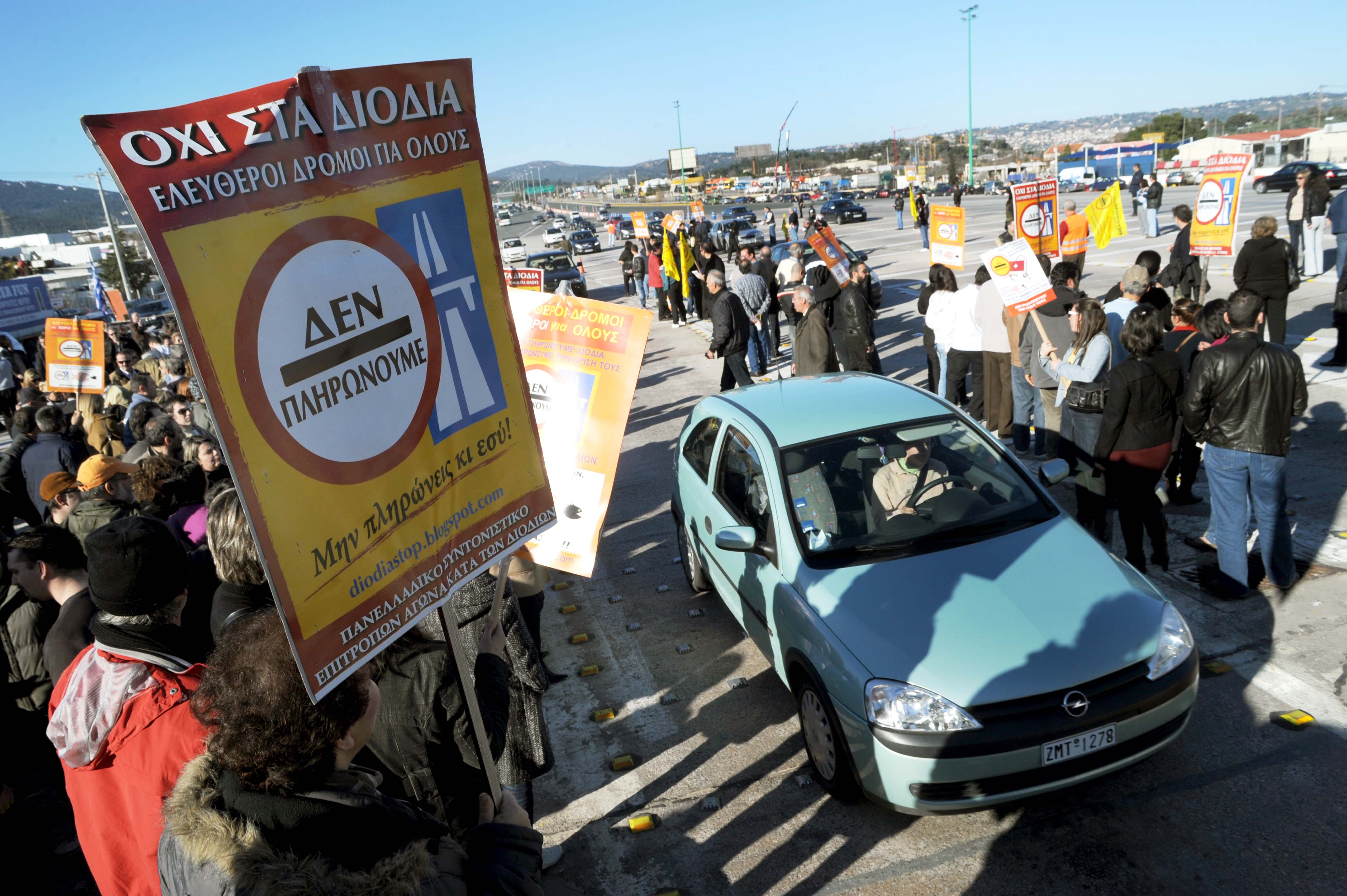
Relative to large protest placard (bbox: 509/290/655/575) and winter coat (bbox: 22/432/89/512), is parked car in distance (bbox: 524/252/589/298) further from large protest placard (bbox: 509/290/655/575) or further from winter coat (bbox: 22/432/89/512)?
large protest placard (bbox: 509/290/655/575)

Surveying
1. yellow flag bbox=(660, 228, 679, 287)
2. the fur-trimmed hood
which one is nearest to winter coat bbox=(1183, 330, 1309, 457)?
the fur-trimmed hood

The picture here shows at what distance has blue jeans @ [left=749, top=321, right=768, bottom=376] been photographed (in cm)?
1379

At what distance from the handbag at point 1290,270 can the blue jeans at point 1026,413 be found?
392 cm

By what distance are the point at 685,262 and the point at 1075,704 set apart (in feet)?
54.1

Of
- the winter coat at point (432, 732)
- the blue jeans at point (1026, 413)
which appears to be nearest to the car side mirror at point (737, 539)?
the winter coat at point (432, 732)

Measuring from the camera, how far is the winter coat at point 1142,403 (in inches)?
210

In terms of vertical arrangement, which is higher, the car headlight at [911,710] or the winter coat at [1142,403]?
the winter coat at [1142,403]

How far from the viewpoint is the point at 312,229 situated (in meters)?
1.89

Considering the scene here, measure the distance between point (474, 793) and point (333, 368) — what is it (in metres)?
1.45

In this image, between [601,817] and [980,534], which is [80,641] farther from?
[980,534]

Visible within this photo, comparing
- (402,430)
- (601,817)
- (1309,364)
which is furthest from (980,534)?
(1309,364)

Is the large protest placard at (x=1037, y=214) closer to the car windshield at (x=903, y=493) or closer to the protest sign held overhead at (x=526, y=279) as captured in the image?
the protest sign held overhead at (x=526, y=279)

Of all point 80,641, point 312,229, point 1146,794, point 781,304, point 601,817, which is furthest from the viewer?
point 781,304

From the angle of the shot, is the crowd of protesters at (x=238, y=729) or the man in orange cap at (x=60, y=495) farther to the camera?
the man in orange cap at (x=60, y=495)
